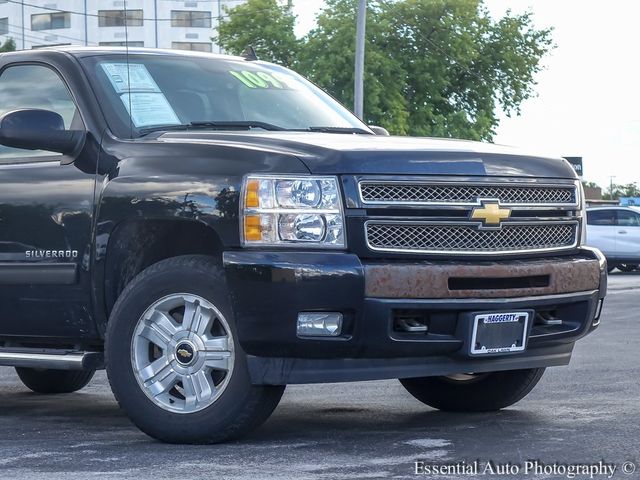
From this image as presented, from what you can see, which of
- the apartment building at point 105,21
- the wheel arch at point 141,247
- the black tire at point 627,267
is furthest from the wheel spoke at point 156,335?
the apartment building at point 105,21

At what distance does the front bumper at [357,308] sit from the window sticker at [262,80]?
1928mm

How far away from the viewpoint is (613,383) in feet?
28.4

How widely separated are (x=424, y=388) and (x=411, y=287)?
1796mm

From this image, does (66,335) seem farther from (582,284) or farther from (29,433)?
(582,284)

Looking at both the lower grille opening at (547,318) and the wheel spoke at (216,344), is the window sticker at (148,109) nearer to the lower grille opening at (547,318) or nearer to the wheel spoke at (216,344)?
the wheel spoke at (216,344)

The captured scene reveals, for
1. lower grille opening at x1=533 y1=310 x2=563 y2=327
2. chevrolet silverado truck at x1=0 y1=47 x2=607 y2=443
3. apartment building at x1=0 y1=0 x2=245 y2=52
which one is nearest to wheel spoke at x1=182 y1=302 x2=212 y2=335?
chevrolet silverado truck at x1=0 y1=47 x2=607 y2=443

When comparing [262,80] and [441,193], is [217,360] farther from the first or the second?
[262,80]

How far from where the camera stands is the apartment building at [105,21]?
95562mm

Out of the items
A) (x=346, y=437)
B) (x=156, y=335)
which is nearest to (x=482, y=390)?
(x=346, y=437)

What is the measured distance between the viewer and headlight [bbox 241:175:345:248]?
5938 mm

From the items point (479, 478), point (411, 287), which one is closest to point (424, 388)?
point (411, 287)

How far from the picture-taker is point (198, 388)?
6.14 meters

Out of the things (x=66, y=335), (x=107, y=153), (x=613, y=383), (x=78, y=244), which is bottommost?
(x=613, y=383)

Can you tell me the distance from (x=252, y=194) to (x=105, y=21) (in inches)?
3628
